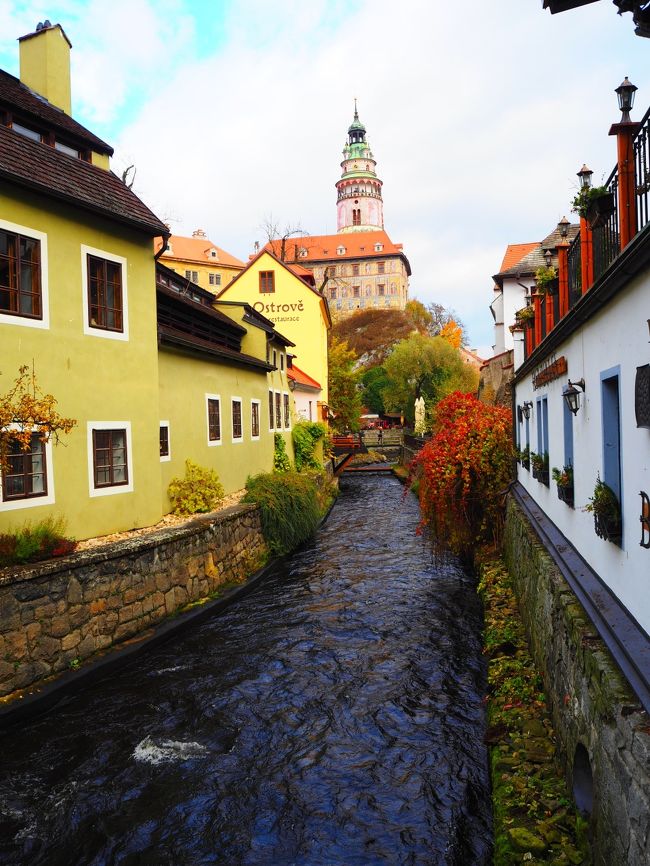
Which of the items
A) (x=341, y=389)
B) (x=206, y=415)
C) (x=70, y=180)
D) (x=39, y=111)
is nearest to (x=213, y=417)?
(x=206, y=415)

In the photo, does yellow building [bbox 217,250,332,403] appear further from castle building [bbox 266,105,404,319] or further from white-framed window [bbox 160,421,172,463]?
castle building [bbox 266,105,404,319]

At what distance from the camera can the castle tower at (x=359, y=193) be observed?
119875mm

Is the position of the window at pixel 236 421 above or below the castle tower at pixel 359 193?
below

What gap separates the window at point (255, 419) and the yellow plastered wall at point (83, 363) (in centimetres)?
875

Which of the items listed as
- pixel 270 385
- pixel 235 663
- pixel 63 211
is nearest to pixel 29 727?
pixel 235 663

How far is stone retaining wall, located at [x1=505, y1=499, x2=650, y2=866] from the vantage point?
3857 mm

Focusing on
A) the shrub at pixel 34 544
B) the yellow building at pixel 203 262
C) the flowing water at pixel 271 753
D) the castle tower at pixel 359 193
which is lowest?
the flowing water at pixel 271 753

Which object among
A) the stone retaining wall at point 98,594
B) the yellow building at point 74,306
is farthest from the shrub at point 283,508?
the yellow building at point 74,306

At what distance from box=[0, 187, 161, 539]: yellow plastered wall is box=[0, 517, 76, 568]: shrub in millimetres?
216

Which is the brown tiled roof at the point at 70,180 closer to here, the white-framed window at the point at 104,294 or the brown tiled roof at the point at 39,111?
the brown tiled roof at the point at 39,111

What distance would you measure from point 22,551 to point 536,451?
868cm

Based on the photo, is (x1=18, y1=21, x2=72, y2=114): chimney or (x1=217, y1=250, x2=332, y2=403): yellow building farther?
(x1=217, y1=250, x2=332, y2=403): yellow building

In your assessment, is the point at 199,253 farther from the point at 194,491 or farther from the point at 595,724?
the point at 595,724

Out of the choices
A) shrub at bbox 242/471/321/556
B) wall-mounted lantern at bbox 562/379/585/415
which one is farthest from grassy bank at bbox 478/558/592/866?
shrub at bbox 242/471/321/556
